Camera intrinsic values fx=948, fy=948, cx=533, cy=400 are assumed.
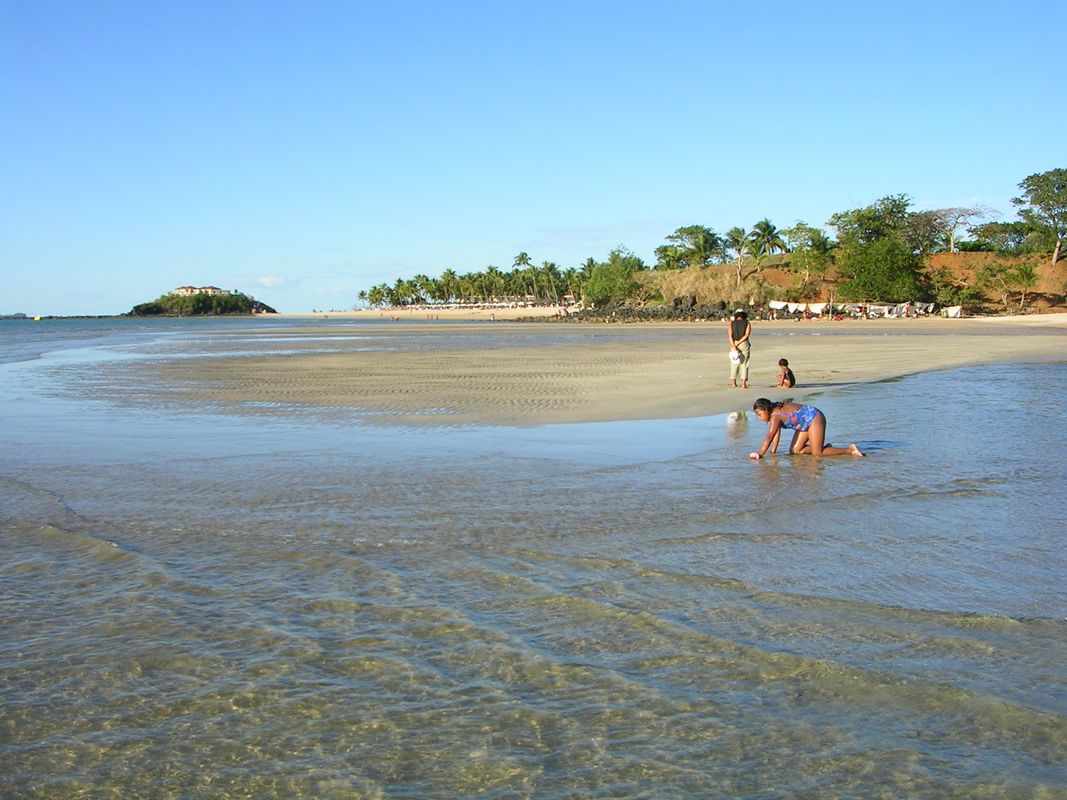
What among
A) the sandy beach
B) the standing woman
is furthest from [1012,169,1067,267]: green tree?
the standing woman

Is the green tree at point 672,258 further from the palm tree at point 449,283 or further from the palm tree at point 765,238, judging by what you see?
the palm tree at point 449,283

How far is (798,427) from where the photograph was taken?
11.6m

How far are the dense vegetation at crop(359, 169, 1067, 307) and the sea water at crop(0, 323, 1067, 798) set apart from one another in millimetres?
80282

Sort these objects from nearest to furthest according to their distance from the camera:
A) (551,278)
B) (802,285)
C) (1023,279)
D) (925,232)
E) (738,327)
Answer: (738,327)
(1023,279)
(802,285)
(925,232)
(551,278)

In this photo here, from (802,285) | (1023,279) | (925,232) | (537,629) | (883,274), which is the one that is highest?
(925,232)

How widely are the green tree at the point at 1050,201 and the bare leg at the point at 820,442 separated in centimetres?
10319

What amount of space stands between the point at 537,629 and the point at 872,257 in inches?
3401

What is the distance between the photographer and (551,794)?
12.6 feet

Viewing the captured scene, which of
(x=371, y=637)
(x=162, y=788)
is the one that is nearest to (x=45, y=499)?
(x=371, y=637)

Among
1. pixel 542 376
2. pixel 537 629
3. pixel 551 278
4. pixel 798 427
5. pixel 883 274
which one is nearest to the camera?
pixel 537 629

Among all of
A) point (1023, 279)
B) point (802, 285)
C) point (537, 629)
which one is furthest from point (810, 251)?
point (537, 629)

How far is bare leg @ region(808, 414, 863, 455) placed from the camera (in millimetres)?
11406

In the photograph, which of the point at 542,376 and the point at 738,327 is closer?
the point at 738,327

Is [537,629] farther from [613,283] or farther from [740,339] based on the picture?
[613,283]
